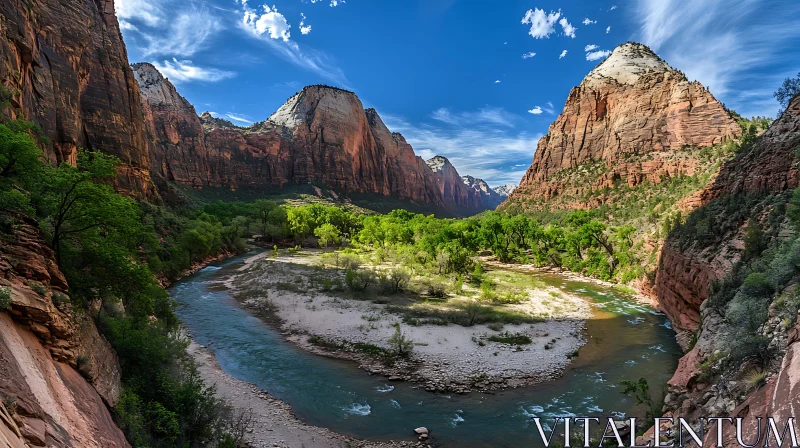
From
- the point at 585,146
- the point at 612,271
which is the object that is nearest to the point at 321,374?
the point at 612,271

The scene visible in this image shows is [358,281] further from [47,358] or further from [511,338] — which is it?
[47,358]

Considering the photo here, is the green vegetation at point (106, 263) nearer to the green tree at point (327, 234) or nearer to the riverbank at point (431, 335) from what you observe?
the riverbank at point (431, 335)

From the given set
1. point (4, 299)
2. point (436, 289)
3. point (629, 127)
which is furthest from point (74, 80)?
point (629, 127)

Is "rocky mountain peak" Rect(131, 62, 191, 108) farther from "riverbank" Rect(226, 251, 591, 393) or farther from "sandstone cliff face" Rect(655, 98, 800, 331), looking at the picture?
"sandstone cliff face" Rect(655, 98, 800, 331)

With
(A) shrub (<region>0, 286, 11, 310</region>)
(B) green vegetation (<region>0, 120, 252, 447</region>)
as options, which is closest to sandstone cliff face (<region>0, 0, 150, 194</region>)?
(B) green vegetation (<region>0, 120, 252, 447</region>)

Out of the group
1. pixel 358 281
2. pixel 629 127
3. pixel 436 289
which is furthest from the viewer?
pixel 629 127
